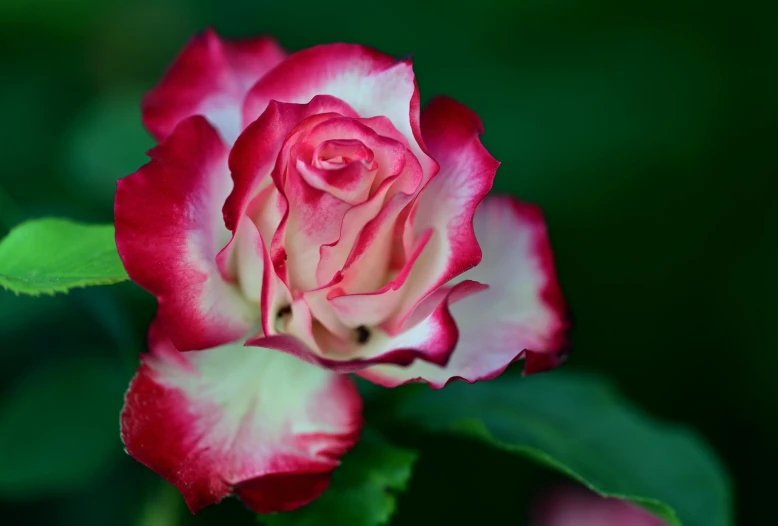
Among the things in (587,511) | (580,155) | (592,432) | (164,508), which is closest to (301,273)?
(164,508)

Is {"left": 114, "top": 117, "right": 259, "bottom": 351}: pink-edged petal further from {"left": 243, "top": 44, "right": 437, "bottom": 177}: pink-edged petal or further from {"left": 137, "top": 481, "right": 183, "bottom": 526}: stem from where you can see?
{"left": 137, "top": 481, "right": 183, "bottom": 526}: stem

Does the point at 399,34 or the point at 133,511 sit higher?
the point at 399,34

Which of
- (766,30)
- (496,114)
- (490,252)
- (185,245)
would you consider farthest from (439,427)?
(766,30)

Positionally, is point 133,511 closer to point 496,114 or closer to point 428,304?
point 428,304

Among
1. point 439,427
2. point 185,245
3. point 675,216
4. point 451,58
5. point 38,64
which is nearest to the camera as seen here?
point 185,245

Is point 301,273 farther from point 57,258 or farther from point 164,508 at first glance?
point 164,508
